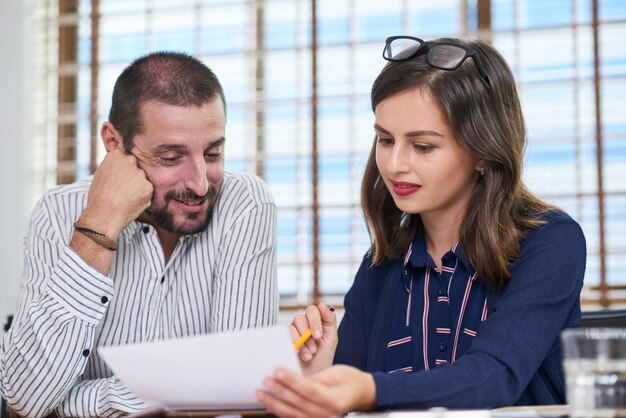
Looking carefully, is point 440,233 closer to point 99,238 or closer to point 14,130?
point 99,238

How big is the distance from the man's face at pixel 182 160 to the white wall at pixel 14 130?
348 cm

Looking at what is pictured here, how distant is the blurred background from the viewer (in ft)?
15.4

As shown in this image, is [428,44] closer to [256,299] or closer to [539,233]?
[539,233]

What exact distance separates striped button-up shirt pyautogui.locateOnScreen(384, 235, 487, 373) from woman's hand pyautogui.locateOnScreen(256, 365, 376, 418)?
568 millimetres

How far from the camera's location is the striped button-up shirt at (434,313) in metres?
1.63

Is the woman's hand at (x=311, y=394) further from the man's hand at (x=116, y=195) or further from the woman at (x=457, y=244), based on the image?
the man's hand at (x=116, y=195)

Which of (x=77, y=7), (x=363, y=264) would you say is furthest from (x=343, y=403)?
(x=77, y=7)

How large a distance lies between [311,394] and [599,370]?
0.34 meters

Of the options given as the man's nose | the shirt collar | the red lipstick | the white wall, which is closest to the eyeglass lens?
the red lipstick

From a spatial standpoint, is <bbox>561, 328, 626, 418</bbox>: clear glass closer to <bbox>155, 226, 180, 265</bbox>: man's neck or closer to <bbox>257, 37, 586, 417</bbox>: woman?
<bbox>257, 37, 586, 417</bbox>: woman

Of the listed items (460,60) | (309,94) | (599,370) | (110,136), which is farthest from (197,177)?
(309,94)

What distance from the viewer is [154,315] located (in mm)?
1976

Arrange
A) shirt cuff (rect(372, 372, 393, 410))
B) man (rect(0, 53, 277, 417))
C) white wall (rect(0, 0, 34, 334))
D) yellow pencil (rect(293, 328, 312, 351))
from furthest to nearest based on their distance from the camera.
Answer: white wall (rect(0, 0, 34, 334)), man (rect(0, 53, 277, 417)), yellow pencil (rect(293, 328, 312, 351)), shirt cuff (rect(372, 372, 393, 410))

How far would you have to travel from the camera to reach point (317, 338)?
154cm
